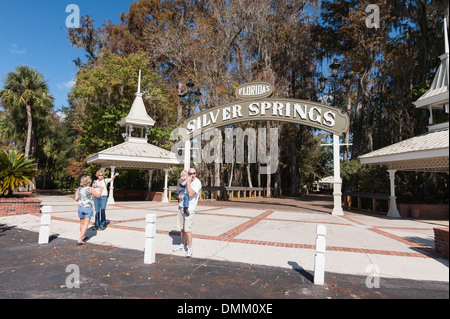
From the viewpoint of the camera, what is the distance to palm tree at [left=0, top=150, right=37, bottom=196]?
1126 cm

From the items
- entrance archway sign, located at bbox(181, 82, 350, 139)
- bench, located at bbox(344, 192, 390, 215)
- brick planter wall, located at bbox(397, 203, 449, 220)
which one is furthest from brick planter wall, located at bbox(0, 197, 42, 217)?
brick planter wall, located at bbox(397, 203, 449, 220)

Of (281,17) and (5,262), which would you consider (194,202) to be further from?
(281,17)

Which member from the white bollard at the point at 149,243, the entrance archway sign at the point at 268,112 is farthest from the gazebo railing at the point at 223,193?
the white bollard at the point at 149,243

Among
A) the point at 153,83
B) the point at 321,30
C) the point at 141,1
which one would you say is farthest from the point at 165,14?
the point at 321,30

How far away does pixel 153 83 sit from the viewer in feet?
80.1

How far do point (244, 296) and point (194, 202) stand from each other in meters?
2.32

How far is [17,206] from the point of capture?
10648 millimetres

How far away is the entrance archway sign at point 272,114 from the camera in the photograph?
41.1 feet

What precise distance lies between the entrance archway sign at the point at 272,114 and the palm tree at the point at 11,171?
26.3 feet

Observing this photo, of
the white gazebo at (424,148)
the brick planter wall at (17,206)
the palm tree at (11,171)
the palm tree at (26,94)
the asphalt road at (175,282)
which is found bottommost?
the asphalt road at (175,282)

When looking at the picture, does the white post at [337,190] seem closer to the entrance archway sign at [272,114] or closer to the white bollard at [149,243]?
the entrance archway sign at [272,114]

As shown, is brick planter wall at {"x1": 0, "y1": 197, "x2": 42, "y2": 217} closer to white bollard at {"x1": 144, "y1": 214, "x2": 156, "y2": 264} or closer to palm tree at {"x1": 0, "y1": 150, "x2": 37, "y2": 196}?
palm tree at {"x1": 0, "y1": 150, "x2": 37, "y2": 196}

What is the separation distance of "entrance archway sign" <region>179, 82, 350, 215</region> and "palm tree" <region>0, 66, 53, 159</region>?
62.7ft

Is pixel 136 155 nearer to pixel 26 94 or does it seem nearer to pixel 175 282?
pixel 175 282
